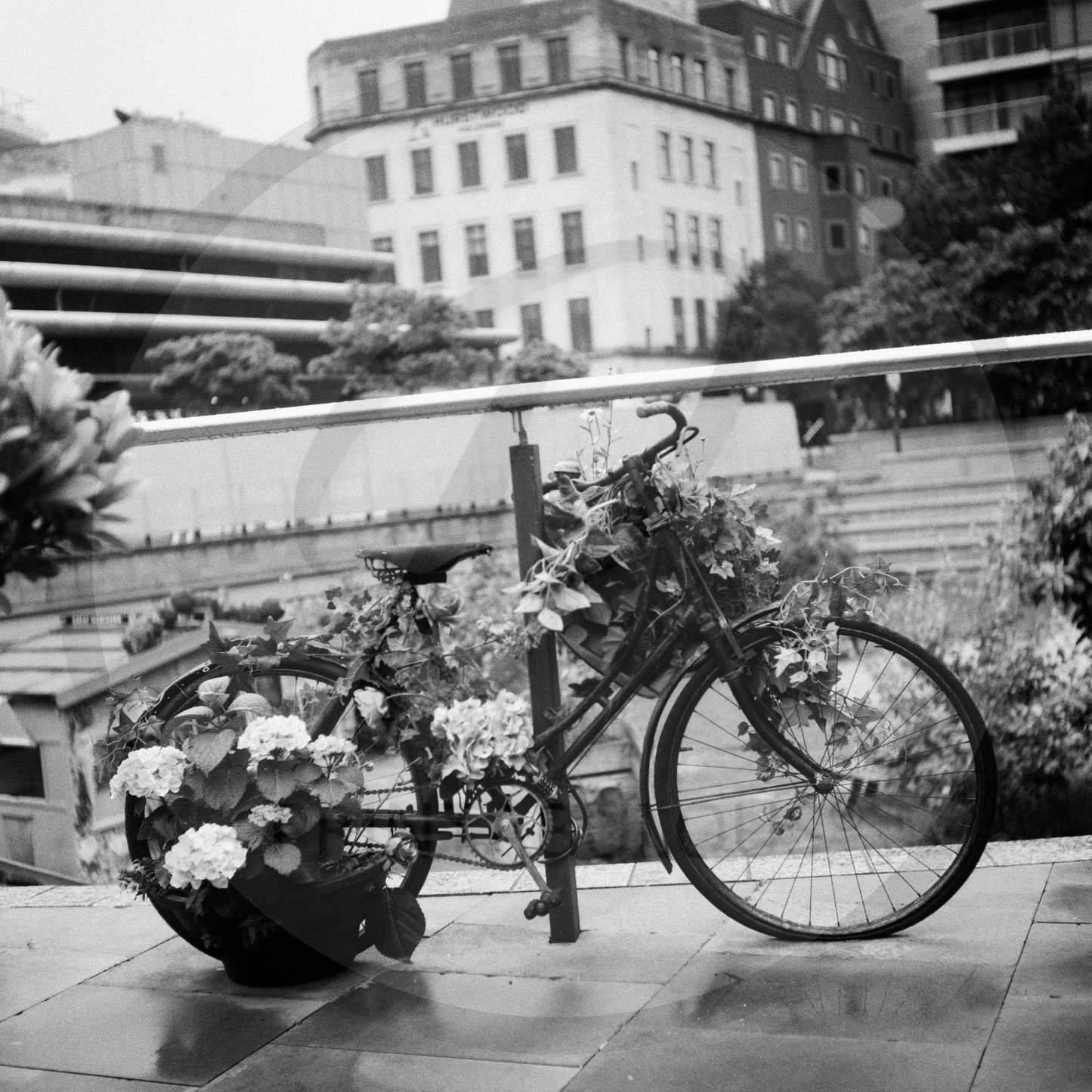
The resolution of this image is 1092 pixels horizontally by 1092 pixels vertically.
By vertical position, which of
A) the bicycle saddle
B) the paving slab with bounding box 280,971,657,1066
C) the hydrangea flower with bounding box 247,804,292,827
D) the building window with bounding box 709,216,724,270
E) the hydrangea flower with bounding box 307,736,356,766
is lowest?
the paving slab with bounding box 280,971,657,1066

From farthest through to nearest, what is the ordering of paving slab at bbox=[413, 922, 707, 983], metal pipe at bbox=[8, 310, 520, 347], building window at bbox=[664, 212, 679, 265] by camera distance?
metal pipe at bbox=[8, 310, 520, 347] < building window at bbox=[664, 212, 679, 265] < paving slab at bbox=[413, 922, 707, 983]

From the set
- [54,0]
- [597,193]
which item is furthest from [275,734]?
[54,0]

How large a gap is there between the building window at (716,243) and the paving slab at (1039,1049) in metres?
7.66

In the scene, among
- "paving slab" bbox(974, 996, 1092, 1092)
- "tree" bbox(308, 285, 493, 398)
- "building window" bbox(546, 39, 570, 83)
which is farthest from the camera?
"tree" bbox(308, 285, 493, 398)

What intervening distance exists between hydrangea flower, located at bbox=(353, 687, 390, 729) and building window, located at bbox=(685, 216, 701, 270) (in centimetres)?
795

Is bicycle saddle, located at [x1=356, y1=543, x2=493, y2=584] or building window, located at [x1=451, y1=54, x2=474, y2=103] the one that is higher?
building window, located at [x1=451, y1=54, x2=474, y2=103]

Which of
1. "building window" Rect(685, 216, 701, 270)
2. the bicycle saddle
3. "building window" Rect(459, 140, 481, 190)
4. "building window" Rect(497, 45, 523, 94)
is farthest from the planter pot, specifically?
"building window" Rect(685, 216, 701, 270)

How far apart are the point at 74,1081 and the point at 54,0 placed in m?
8.10

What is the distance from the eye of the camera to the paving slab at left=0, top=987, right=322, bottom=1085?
1722 mm

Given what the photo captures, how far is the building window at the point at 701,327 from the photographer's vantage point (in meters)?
8.34

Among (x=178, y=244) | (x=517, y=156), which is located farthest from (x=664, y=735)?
(x=178, y=244)

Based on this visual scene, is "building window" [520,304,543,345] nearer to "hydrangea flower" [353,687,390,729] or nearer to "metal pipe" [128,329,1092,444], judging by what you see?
"metal pipe" [128,329,1092,444]

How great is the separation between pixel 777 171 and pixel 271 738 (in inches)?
317

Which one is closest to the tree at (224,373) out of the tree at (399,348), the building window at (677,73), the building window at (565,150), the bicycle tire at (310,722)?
the tree at (399,348)
